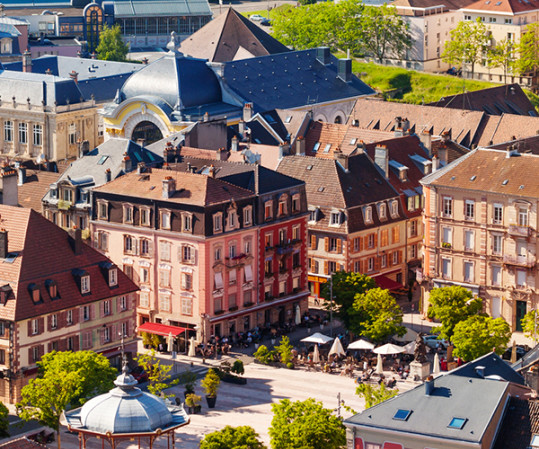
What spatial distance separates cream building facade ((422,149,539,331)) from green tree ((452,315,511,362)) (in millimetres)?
11534

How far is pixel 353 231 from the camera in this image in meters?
169

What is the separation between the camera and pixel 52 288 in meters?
140

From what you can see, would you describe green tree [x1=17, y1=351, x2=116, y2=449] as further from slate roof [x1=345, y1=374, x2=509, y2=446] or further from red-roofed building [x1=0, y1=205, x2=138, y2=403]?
slate roof [x1=345, y1=374, x2=509, y2=446]

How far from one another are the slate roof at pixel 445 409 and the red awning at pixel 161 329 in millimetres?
45801

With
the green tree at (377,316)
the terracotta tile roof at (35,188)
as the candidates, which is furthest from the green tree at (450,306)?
the terracotta tile roof at (35,188)

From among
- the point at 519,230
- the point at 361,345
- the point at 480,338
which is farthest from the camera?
the point at 519,230

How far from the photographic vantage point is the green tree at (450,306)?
497ft

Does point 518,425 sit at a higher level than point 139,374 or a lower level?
→ higher

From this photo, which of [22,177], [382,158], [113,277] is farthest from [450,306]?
[22,177]

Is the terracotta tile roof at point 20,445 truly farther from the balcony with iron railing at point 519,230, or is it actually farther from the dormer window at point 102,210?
the balcony with iron railing at point 519,230

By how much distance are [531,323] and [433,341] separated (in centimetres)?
898

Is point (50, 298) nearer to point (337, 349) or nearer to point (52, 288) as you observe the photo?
point (52, 288)

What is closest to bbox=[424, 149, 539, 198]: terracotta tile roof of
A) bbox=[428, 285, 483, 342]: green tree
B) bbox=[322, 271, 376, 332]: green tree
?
bbox=[428, 285, 483, 342]: green tree

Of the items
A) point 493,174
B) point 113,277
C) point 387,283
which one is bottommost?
point 387,283
